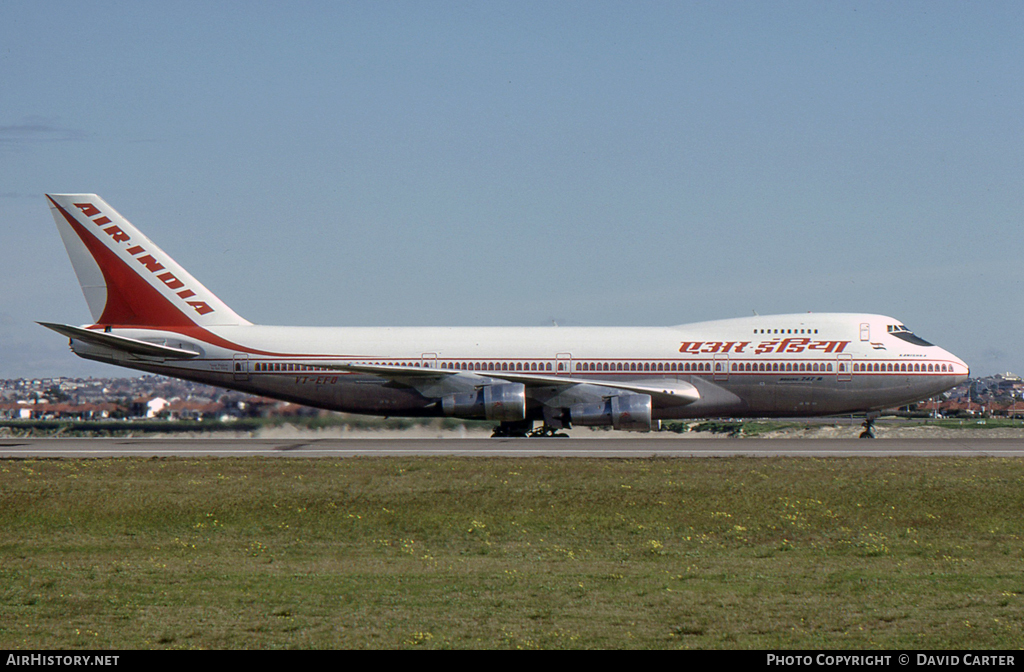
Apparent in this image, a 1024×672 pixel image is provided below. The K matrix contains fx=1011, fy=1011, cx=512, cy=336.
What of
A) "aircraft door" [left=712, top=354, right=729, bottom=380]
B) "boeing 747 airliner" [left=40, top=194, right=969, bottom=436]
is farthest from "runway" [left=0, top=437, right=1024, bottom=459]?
"aircraft door" [left=712, top=354, right=729, bottom=380]

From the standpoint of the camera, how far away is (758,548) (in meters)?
17.7

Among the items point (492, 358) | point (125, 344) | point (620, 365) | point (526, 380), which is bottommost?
point (526, 380)

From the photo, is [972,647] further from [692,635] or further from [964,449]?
[964,449]

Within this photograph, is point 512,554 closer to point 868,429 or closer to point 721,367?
point 721,367

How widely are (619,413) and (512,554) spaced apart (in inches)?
927

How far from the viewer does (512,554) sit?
17.1 meters

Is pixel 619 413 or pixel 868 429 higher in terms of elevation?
pixel 619 413

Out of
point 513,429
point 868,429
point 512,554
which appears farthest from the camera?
point 868,429

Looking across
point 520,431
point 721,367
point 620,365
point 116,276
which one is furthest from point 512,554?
point 116,276

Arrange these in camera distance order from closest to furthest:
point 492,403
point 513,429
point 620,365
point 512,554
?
point 512,554 → point 492,403 → point 620,365 → point 513,429

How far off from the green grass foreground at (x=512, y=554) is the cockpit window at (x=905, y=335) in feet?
45.2

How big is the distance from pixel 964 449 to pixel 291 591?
95.0 ft

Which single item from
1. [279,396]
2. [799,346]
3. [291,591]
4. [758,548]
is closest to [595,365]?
[799,346]

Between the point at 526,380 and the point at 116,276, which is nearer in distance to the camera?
the point at 526,380
